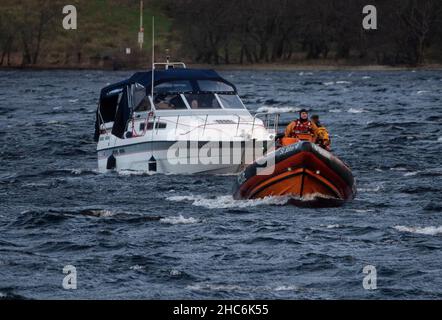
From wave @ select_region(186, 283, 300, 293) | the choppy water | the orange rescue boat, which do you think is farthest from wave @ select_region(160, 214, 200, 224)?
wave @ select_region(186, 283, 300, 293)

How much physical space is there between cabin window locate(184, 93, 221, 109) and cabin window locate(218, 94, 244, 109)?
221 millimetres

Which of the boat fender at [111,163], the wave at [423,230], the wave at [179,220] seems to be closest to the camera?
the wave at [423,230]

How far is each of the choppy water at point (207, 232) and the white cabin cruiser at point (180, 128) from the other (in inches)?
29.8

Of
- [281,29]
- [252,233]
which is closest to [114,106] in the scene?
[252,233]

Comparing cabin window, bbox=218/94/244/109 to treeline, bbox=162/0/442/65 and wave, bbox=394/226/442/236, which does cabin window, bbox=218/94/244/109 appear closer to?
wave, bbox=394/226/442/236

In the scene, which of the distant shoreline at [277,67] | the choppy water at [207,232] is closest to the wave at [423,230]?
the choppy water at [207,232]

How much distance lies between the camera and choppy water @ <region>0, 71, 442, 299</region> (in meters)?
20.3

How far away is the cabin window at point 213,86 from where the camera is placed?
35.5m

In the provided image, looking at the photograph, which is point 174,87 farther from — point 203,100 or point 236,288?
point 236,288

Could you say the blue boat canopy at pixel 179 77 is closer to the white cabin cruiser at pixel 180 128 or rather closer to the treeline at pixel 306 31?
the white cabin cruiser at pixel 180 128

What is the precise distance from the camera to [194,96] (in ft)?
116

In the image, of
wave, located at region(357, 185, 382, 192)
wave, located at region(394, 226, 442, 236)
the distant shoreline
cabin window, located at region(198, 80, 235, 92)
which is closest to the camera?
wave, located at region(394, 226, 442, 236)
